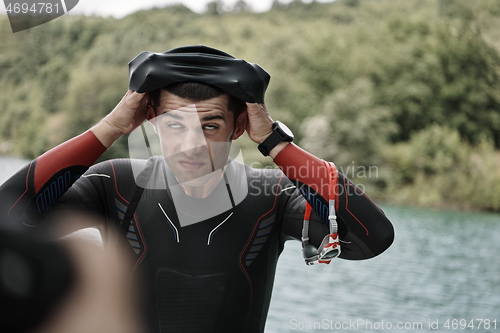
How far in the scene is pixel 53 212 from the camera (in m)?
1.69

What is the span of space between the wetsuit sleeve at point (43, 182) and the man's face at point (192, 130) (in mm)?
249

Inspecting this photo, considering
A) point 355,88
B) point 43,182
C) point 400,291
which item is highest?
point 43,182

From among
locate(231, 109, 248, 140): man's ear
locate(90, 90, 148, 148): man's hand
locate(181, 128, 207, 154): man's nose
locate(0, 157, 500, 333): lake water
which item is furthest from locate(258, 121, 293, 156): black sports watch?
locate(0, 157, 500, 333): lake water

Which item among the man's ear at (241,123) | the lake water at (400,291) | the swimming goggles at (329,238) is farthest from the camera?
the lake water at (400,291)

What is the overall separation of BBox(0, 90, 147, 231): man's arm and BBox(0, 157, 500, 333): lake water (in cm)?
931

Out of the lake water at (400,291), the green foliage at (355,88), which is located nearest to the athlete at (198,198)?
the lake water at (400,291)

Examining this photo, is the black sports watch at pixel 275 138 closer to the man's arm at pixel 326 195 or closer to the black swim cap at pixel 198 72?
the man's arm at pixel 326 195

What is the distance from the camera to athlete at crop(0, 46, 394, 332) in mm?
1655

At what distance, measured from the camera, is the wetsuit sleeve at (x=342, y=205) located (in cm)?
176

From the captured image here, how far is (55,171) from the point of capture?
1636 millimetres

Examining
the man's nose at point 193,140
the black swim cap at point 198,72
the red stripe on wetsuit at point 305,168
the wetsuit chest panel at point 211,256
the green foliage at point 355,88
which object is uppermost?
the black swim cap at point 198,72

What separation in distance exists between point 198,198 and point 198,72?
508 millimetres

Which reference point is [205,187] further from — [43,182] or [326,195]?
[43,182]

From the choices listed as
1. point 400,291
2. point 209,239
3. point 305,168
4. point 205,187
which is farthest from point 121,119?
point 400,291
